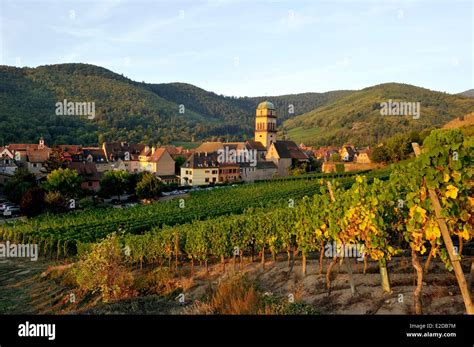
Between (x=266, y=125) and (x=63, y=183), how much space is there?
66862mm

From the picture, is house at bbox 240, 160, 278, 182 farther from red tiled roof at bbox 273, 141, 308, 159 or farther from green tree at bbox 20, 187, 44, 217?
green tree at bbox 20, 187, 44, 217

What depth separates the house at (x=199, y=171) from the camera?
280 ft

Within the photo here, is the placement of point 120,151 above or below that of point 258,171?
above

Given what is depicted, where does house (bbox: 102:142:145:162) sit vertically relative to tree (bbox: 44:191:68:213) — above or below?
above

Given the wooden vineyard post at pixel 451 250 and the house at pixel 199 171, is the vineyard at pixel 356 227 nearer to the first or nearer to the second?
the wooden vineyard post at pixel 451 250

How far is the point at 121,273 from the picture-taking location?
61.4 feet

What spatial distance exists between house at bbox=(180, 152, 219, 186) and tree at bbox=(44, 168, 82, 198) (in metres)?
29.8

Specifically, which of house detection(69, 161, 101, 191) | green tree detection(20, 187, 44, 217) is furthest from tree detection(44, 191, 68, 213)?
house detection(69, 161, 101, 191)

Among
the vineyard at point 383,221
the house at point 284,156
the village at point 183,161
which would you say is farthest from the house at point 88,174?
the vineyard at point 383,221

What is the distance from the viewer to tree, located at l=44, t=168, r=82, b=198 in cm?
5697

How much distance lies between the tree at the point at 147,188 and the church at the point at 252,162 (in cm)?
2165

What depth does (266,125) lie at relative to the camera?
113m

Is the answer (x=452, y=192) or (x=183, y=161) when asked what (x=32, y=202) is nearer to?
(x=183, y=161)

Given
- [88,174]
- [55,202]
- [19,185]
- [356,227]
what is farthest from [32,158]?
[356,227]
